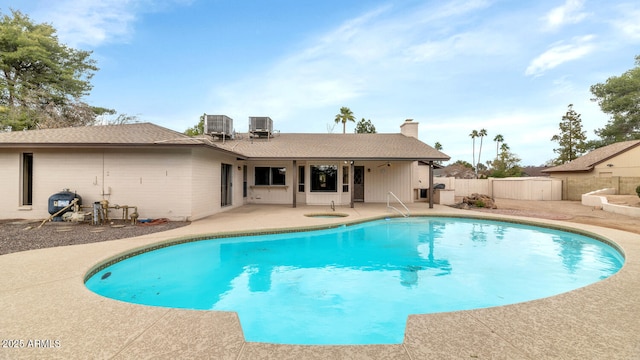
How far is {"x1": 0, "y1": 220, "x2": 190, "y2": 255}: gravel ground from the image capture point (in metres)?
5.99

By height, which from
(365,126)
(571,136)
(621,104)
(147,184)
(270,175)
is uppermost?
(365,126)

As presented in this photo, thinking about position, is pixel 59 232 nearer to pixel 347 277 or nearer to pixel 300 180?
pixel 347 277

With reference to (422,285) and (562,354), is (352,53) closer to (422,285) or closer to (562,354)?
(422,285)

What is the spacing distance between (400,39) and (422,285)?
41.9ft

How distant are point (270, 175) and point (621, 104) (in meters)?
33.6

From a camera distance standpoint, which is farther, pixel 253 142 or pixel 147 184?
pixel 253 142

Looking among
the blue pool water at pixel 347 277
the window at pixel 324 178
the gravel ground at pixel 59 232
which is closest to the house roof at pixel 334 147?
the window at pixel 324 178

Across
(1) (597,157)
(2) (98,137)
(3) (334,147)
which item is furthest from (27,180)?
(1) (597,157)

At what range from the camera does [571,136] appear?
28.6 meters

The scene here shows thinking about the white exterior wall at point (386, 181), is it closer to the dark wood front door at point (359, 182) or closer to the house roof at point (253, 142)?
the dark wood front door at point (359, 182)

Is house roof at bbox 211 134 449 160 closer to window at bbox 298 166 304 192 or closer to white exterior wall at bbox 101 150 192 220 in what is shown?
window at bbox 298 166 304 192

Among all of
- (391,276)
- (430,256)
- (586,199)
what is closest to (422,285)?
(391,276)

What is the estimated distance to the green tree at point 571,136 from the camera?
92.6 feet

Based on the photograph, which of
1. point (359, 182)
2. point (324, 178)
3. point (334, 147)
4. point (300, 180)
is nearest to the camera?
point (324, 178)
